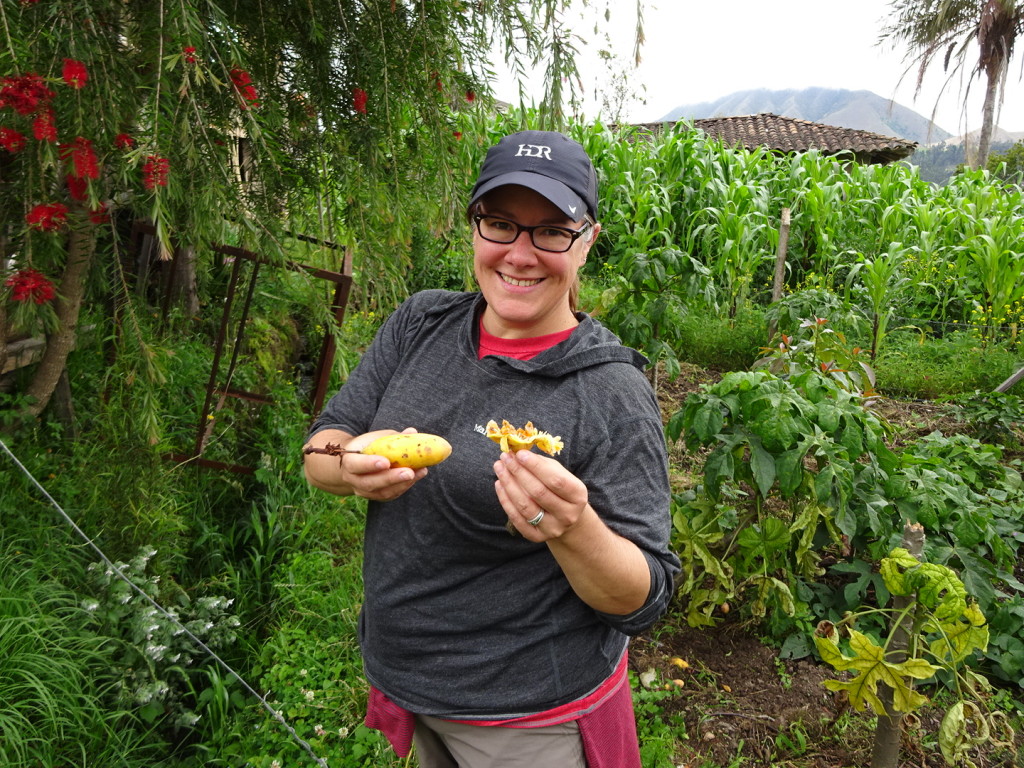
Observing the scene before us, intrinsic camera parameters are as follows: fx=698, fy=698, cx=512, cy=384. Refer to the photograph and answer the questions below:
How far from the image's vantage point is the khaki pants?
1286 millimetres

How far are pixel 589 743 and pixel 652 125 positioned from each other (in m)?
19.3

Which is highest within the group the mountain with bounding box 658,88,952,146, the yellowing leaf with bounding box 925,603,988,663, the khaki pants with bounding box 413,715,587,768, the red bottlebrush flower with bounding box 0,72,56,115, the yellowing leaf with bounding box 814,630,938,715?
the mountain with bounding box 658,88,952,146

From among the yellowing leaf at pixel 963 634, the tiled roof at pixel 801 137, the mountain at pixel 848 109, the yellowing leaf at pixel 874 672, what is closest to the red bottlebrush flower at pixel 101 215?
the yellowing leaf at pixel 874 672

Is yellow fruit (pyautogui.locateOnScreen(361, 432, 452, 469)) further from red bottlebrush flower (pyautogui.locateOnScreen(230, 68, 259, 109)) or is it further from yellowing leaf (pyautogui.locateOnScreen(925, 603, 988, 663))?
yellowing leaf (pyautogui.locateOnScreen(925, 603, 988, 663))

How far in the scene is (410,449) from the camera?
3.93 feet

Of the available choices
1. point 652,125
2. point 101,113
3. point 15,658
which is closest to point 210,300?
point 15,658

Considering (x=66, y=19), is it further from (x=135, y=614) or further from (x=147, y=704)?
(x=147, y=704)

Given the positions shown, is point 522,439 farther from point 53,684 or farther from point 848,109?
point 848,109

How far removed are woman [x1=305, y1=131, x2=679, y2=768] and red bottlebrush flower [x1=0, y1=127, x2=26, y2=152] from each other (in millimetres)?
950

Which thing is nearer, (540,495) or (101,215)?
(540,495)

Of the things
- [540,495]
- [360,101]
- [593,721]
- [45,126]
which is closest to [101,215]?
[45,126]

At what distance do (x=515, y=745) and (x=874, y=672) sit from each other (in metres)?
1.11

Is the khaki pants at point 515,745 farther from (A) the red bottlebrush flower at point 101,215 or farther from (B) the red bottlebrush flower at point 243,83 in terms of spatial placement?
(A) the red bottlebrush flower at point 101,215

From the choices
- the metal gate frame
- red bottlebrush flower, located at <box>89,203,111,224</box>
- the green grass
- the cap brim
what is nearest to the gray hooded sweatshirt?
the cap brim
